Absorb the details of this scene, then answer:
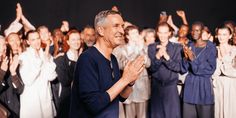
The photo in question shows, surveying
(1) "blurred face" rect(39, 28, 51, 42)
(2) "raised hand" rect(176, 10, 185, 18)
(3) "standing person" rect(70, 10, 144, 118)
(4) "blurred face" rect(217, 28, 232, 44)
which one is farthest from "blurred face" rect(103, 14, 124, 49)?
(2) "raised hand" rect(176, 10, 185, 18)

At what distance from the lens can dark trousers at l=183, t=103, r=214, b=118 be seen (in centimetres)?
457

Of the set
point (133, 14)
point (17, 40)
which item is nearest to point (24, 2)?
point (133, 14)

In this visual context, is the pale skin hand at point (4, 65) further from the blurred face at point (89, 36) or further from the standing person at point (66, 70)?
the blurred face at point (89, 36)

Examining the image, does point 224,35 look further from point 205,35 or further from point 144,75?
point 144,75

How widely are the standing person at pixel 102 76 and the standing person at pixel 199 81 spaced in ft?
7.43

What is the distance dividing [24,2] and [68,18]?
2.61 feet

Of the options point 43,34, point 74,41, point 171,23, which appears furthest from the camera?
point 171,23

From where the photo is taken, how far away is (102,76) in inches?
92.8

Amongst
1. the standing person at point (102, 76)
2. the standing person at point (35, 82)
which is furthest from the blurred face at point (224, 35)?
the standing person at point (102, 76)

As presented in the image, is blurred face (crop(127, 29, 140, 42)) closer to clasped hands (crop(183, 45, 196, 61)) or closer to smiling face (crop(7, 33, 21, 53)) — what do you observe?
clasped hands (crop(183, 45, 196, 61))

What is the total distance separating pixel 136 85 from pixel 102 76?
2.43 metres

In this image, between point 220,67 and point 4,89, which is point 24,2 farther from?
point 220,67

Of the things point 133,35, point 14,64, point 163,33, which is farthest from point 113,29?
point 133,35

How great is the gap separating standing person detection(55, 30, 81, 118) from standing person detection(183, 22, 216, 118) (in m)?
1.26
